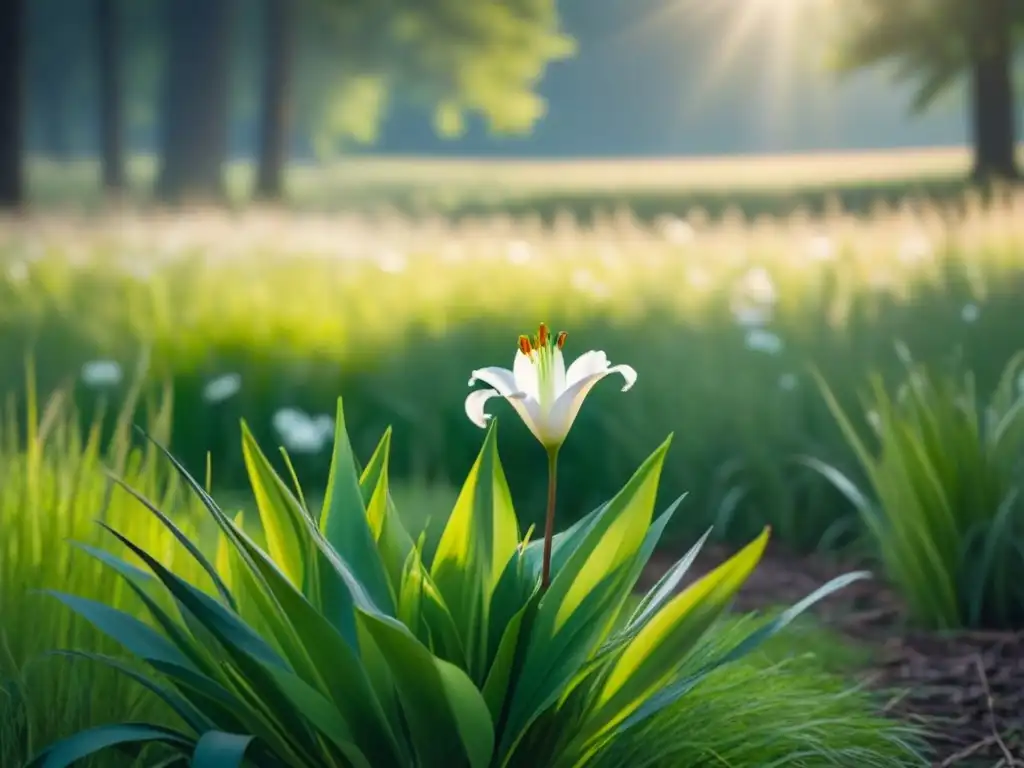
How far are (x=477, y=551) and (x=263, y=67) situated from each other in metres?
21.7

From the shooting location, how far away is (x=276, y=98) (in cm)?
1700

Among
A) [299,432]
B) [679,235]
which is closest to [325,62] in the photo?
[679,235]

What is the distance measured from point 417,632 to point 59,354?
3.60 m

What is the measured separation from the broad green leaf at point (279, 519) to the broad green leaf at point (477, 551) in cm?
18

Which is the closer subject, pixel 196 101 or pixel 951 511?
pixel 951 511

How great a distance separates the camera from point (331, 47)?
2152cm

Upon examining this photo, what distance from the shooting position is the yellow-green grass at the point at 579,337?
4215 mm

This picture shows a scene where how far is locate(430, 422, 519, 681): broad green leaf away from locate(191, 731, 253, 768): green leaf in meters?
0.34

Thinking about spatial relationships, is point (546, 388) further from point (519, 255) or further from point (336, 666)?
point (519, 255)

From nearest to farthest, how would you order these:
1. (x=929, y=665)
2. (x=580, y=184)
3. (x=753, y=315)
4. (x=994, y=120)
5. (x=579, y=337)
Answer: (x=929, y=665)
(x=753, y=315)
(x=579, y=337)
(x=994, y=120)
(x=580, y=184)

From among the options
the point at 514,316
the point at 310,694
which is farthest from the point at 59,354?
the point at 310,694

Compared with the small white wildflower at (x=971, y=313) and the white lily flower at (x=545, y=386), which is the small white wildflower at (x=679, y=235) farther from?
the white lily flower at (x=545, y=386)

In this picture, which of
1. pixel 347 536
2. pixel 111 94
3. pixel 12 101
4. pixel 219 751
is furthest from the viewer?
pixel 111 94

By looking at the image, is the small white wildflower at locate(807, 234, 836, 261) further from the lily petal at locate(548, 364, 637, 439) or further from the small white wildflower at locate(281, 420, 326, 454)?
the lily petal at locate(548, 364, 637, 439)
